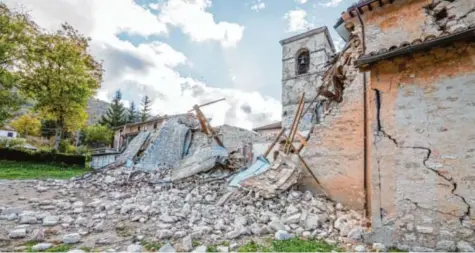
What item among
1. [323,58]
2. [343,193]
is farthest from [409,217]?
[323,58]

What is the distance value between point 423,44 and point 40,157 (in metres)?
20.6

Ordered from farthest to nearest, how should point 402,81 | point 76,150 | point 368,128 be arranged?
point 76,150 → point 368,128 → point 402,81

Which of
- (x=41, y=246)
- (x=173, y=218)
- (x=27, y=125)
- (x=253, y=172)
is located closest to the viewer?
(x=41, y=246)

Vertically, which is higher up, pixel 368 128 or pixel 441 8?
pixel 441 8

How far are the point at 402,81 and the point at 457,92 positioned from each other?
0.74 m

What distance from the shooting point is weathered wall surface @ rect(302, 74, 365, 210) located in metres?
5.41

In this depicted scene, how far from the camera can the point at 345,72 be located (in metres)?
Result: 6.16

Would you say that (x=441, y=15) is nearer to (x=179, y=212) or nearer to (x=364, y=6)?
(x=364, y=6)

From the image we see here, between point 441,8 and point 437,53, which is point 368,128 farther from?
point 441,8

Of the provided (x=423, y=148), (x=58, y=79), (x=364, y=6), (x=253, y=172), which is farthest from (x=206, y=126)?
(x=58, y=79)

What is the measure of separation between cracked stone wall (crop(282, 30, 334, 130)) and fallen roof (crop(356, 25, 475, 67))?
12669mm

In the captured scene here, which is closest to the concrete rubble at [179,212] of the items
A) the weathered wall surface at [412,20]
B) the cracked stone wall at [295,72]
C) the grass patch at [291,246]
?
the grass patch at [291,246]

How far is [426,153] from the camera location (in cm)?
389

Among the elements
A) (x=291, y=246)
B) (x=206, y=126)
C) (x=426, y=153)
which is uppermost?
(x=206, y=126)
